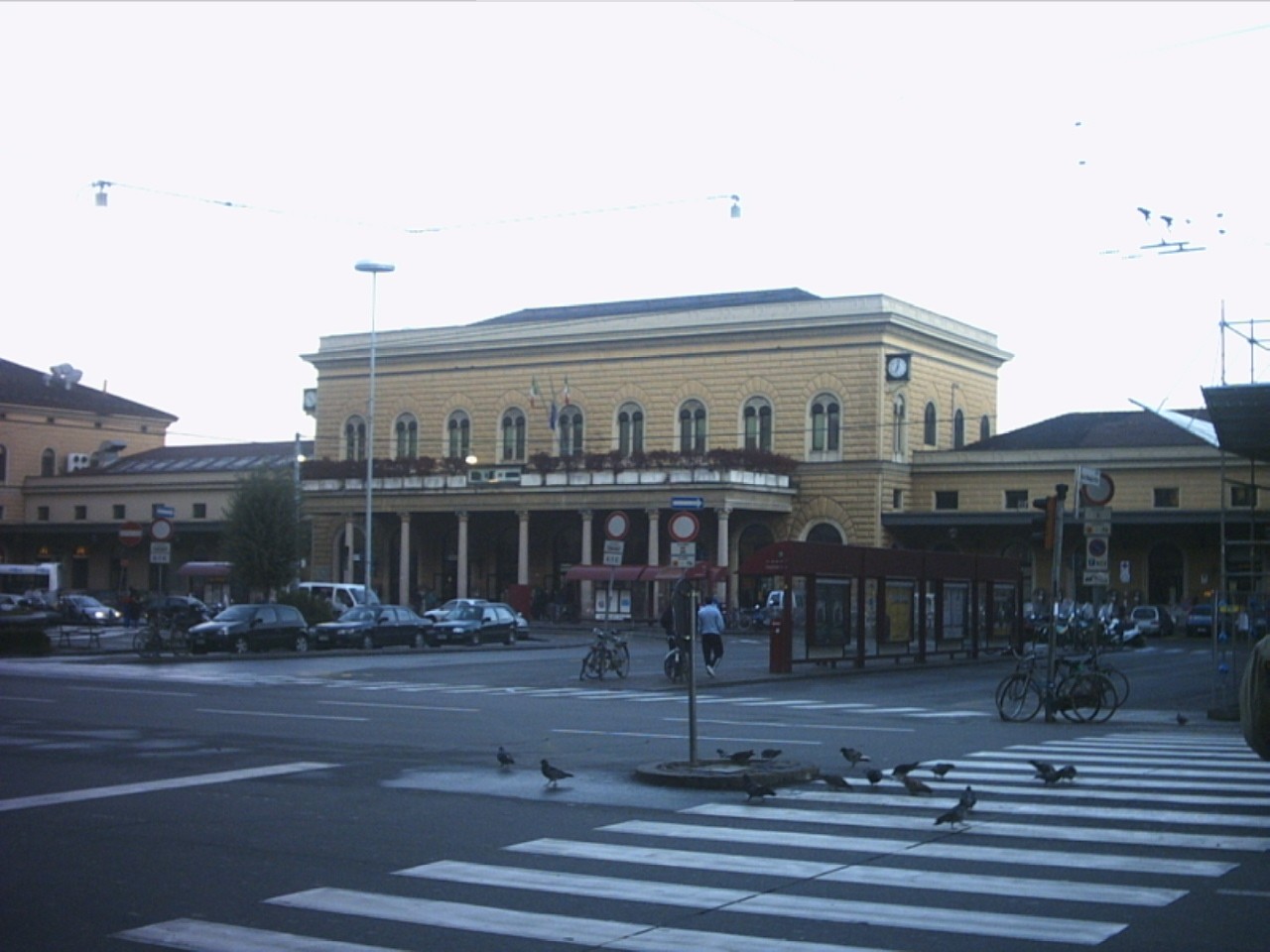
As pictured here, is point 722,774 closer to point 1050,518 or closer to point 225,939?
point 225,939

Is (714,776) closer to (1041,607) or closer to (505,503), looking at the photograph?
(1041,607)

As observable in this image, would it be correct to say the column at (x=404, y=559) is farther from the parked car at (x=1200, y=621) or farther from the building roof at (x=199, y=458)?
the parked car at (x=1200, y=621)

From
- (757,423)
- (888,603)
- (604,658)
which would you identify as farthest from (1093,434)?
(604,658)

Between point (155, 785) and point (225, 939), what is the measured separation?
21.3 ft

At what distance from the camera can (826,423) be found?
237ft

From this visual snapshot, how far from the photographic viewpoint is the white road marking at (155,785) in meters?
13.5

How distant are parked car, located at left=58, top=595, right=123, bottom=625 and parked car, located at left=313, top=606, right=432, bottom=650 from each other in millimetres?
17868

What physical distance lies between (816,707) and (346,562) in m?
55.1

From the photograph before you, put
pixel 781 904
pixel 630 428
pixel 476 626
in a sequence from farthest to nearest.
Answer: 1. pixel 630 428
2. pixel 476 626
3. pixel 781 904

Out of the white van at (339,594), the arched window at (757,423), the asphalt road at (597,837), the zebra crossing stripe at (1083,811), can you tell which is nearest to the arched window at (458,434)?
the arched window at (757,423)

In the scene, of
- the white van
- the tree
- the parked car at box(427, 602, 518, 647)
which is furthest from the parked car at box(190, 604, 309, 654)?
the white van

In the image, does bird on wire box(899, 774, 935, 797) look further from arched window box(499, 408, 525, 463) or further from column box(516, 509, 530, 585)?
arched window box(499, 408, 525, 463)

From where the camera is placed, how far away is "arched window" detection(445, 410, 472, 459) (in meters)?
81.9

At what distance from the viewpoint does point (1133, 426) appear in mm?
71438
